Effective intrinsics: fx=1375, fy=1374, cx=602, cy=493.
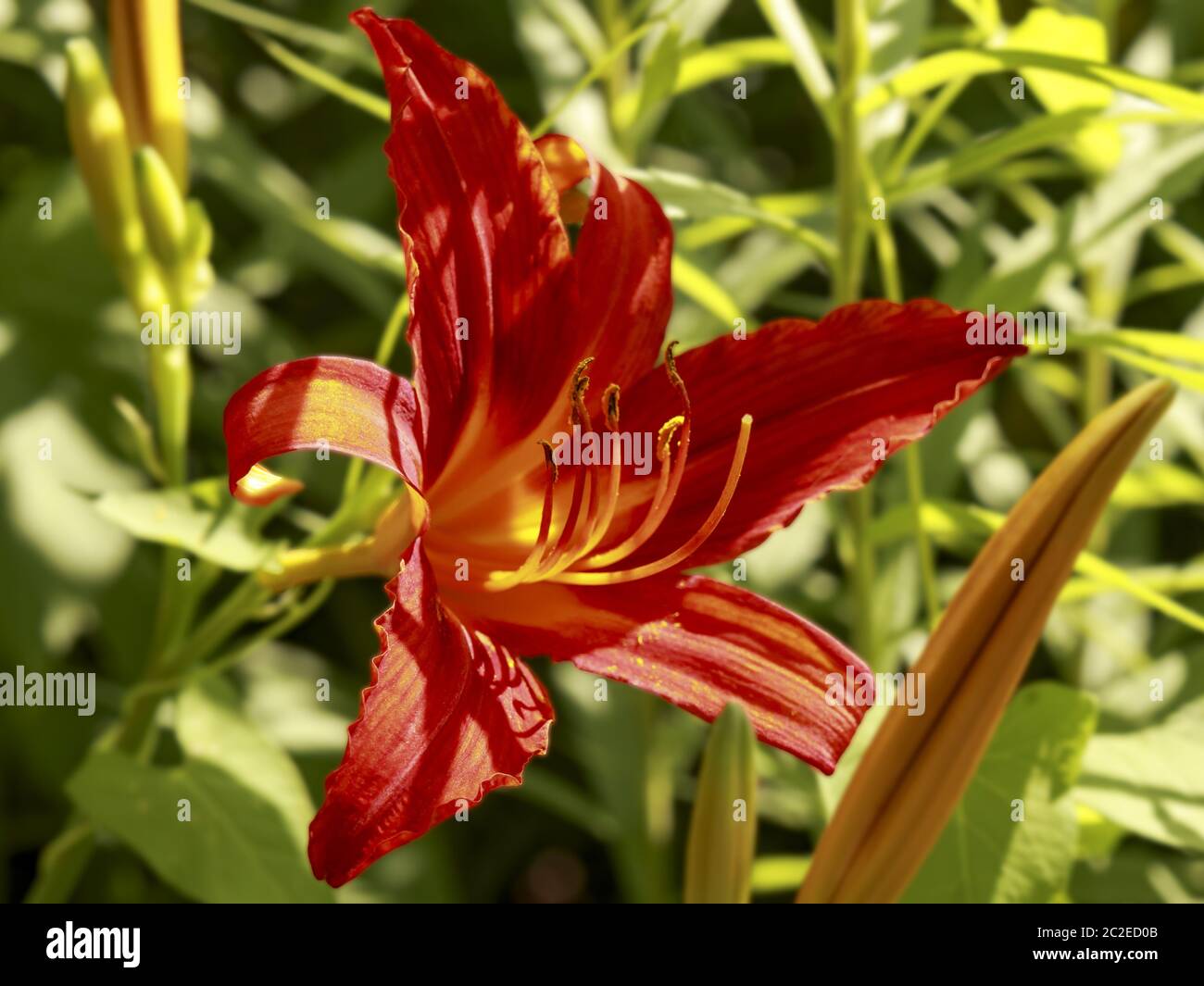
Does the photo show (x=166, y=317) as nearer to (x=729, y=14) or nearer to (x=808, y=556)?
(x=808, y=556)

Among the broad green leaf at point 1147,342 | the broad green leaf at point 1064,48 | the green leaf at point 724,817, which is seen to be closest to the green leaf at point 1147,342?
the broad green leaf at point 1147,342

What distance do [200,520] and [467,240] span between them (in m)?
Answer: 0.19

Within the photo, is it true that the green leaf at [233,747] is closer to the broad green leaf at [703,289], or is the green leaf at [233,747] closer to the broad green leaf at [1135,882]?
the broad green leaf at [703,289]

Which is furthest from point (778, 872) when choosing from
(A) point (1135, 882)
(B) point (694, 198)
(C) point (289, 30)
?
(C) point (289, 30)

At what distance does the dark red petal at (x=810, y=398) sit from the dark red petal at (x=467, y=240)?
0.07 meters

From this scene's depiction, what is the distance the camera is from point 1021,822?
614mm

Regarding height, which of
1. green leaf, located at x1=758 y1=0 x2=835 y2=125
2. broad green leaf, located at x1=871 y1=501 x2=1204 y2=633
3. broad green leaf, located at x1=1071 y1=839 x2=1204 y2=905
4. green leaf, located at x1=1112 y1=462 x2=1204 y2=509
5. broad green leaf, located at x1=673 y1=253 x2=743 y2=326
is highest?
green leaf, located at x1=758 y1=0 x2=835 y2=125

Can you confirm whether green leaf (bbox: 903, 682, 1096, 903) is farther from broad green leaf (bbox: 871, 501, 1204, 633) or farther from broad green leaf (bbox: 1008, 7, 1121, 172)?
broad green leaf (bbox: 1008, 7, 1121, 172)

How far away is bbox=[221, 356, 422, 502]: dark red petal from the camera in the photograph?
47cm

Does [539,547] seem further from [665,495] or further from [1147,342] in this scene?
[1147,342]

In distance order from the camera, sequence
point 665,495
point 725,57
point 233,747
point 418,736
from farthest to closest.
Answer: point 725,57
point 233,747
point 665,495
point 418,736

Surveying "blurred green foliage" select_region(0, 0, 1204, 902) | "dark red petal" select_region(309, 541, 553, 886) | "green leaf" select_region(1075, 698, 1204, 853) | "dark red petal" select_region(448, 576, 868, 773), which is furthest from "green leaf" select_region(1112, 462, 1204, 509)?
"dark red petal" select_region(309, 541, 553, 886)

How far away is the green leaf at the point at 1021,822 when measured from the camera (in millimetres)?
606
